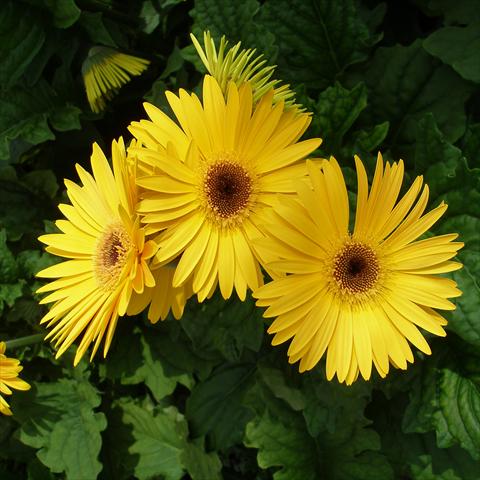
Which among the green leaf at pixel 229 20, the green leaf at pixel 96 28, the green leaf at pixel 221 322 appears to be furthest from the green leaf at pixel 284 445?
the green leaf at pixel 96 28

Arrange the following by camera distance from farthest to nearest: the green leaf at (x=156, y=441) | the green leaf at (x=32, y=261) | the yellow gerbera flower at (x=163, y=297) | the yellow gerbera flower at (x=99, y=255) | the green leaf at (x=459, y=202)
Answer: the green leaf at (x=156, y=441) → the green leaf at (x=32, y=261) → the green leaf at (x=459, y=202) → the yellow gerbera flower at (x=163, y=297) → the yellow gerbera flower at (x=99, y=255)

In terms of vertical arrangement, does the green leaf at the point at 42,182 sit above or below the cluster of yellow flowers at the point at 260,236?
above

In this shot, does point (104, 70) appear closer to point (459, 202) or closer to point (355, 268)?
point (355, 268)

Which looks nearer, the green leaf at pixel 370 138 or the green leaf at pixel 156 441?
the green leaf at pixel 370 138

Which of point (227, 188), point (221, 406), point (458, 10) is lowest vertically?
point (221, 406)

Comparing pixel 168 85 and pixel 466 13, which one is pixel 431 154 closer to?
pixel 466 13

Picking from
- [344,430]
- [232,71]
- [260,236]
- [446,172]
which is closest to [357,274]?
[260,236]

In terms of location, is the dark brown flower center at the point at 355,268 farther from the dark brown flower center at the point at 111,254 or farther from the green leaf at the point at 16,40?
the green leaf at the point at 16,40
